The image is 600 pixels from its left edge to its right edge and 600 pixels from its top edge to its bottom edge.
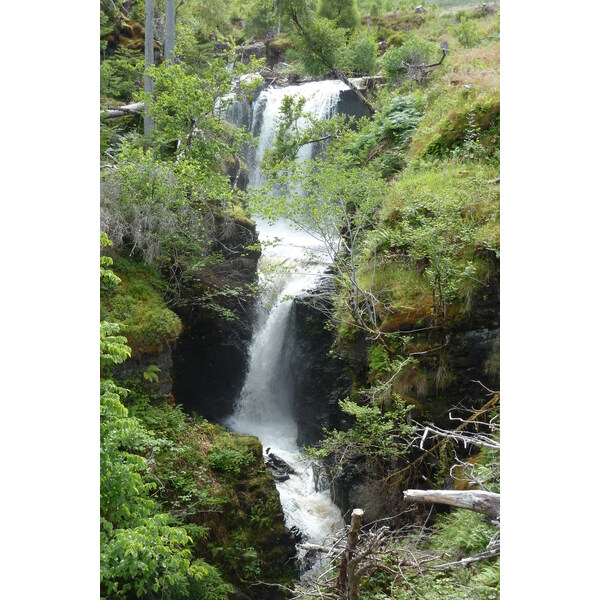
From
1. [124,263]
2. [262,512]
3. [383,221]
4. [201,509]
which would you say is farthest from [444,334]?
[124,263]

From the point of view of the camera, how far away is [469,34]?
46.6 ft

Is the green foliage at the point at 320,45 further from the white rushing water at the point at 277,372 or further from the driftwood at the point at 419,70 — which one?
the white rushing water at the point at 277,372

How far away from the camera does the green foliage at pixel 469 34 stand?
13812mm

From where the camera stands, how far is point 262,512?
6.77 m

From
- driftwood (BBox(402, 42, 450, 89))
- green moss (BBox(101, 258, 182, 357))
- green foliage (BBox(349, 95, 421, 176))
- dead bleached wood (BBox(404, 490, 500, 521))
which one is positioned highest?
driftwood (BBox(402, 42, 450, 89))

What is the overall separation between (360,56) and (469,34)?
139 inches

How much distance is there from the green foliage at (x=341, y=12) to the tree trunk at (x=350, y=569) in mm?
16528

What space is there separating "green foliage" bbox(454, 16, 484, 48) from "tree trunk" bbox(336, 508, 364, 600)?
534 inches

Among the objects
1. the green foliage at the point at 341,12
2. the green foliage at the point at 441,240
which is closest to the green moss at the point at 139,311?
the green foliage at the point at 441,240

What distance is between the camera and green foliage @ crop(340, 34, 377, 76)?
15805 millimetres

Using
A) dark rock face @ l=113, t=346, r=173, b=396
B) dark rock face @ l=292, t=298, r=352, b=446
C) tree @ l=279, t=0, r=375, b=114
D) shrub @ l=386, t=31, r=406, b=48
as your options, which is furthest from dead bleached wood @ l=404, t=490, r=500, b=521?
shrub @ l=386, t=31, r=406, b=48

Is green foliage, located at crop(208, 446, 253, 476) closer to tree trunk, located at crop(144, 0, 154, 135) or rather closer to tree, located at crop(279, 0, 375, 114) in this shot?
tree trunk, located at crop(144, 0, 154, 135)
